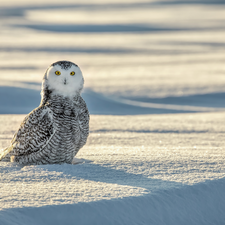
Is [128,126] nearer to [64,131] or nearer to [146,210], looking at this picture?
[64,131]

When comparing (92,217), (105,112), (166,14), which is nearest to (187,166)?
(92,217)

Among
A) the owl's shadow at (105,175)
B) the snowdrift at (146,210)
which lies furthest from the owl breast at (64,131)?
the snowdrift at (146,210)

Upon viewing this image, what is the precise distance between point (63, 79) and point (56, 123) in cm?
33

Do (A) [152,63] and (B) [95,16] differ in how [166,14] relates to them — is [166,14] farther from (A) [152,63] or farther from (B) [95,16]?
(A) [152,63]

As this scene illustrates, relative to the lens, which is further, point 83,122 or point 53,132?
point 83,122

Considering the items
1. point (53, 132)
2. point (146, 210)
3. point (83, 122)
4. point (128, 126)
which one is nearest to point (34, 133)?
point (53, 132)

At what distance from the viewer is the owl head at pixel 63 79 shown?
10.1 ft

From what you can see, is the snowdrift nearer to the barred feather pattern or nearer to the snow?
the snow

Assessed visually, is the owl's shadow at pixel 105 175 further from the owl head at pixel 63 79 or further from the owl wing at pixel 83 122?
the owl head at pixel 63 79

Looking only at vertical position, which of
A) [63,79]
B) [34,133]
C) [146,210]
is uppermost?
[63,79]

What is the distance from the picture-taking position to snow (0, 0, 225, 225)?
7.80 feet

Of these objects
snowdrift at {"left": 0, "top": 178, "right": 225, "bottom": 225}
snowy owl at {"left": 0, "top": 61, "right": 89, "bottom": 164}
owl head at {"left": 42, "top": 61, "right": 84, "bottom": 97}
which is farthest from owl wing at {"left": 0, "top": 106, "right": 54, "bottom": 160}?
snowdrift at {"left": 0, "top": 178, "right": 225, "bottom": 225}

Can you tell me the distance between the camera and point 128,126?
508 centimetres

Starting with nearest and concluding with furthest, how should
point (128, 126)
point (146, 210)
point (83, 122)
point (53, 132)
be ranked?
point (146, 210) → point (53, 132) → point (83, 122) → point (128, 126)
